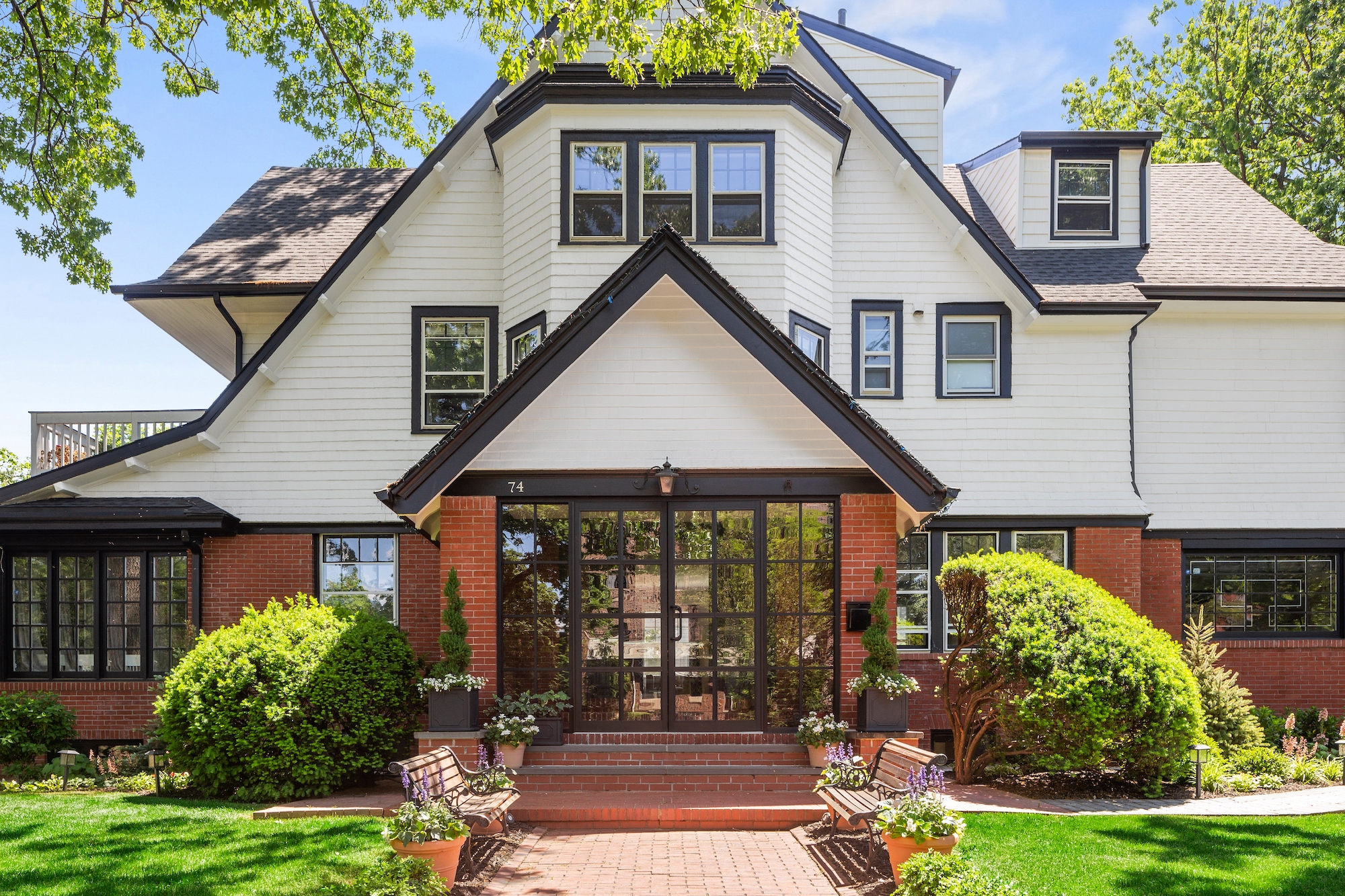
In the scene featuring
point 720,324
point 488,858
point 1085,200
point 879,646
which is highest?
point 1085,200

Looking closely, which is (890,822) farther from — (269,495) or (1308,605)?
(1308,605)

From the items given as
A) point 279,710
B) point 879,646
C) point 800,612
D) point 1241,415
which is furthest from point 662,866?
point 1241,415

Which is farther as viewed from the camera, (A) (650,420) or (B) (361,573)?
(B) (361,573)

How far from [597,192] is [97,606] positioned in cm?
958

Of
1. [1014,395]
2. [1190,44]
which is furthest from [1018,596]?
[1190,44]

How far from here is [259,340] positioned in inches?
596

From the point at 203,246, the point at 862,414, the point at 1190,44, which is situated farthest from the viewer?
the point at 1190,44

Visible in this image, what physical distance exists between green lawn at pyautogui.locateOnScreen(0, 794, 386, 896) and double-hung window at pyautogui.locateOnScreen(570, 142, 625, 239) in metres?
8.01

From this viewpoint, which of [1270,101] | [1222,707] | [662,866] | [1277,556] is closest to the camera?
[662,866]

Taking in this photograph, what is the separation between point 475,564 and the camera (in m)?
10.5

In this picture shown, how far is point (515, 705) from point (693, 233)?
6.79 m

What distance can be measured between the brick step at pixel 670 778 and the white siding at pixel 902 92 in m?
10.1

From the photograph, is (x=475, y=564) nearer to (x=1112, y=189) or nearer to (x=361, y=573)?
(x=361, y=573)

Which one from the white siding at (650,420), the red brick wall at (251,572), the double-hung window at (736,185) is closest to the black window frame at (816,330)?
the double-hung window at (736,185)
